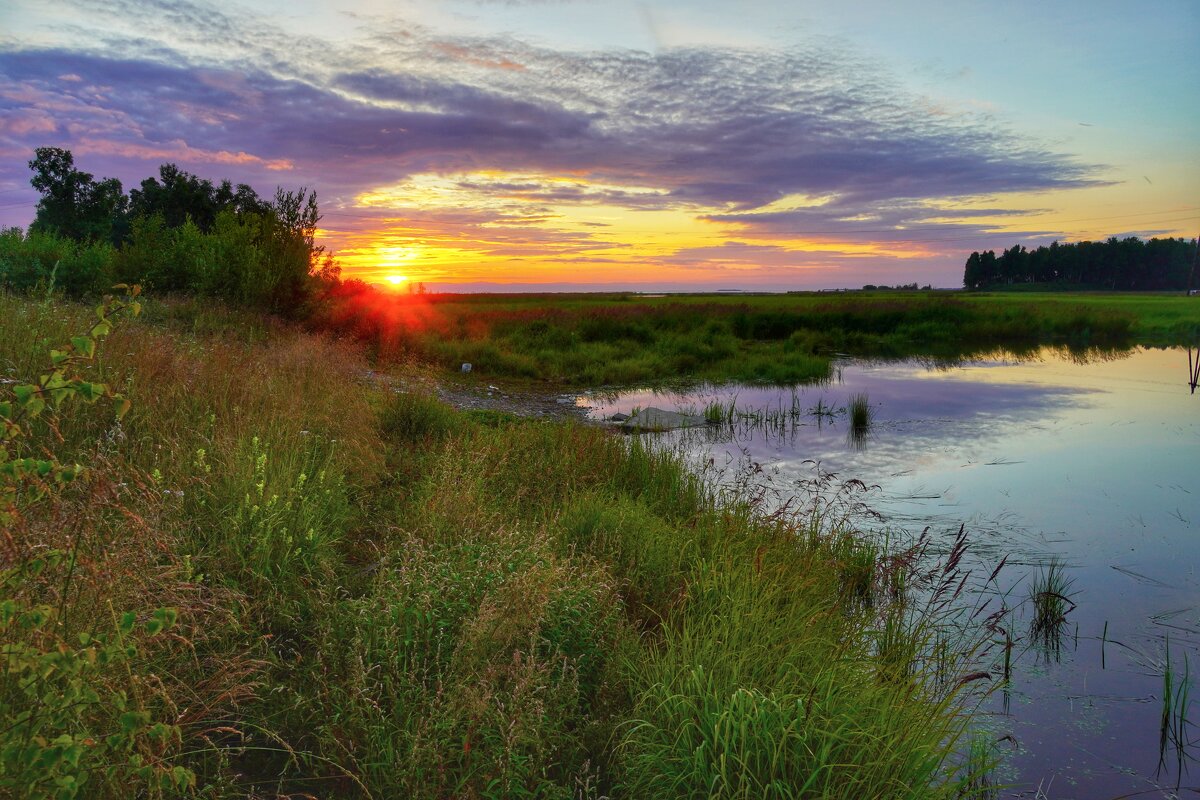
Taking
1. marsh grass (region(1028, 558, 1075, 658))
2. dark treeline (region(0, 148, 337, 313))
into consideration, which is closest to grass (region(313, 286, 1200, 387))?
dark treeline (region(0, 148, 337, 313))

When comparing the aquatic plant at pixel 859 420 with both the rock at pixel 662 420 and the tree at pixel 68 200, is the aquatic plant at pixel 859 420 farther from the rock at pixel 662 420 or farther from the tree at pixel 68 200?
the tree at pixel 68 200

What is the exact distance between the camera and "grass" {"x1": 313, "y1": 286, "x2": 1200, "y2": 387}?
20031 millimetres

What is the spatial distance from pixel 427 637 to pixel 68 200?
6052 centimetres

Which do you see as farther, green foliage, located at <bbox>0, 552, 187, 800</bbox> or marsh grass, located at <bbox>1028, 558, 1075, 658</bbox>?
marsh grass, located at <bbox>1028, 558, 1075, 658</bbox>

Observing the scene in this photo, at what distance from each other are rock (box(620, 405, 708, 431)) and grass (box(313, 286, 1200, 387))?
524cm

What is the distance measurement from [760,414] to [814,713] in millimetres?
11854

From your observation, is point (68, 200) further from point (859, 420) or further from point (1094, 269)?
point (1094, 269)

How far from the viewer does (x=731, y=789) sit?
2850mm

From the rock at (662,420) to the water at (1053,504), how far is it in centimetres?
44

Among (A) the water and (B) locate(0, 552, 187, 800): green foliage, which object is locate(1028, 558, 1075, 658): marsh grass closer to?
(A) the water

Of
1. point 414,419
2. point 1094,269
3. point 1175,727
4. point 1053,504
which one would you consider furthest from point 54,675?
point 1094,269

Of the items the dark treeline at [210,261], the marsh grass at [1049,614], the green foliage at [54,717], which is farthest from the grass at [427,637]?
the dark treeline at [210,261]

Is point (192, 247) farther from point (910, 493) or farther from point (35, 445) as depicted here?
point (910, 493)

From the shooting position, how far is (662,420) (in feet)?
46.0
